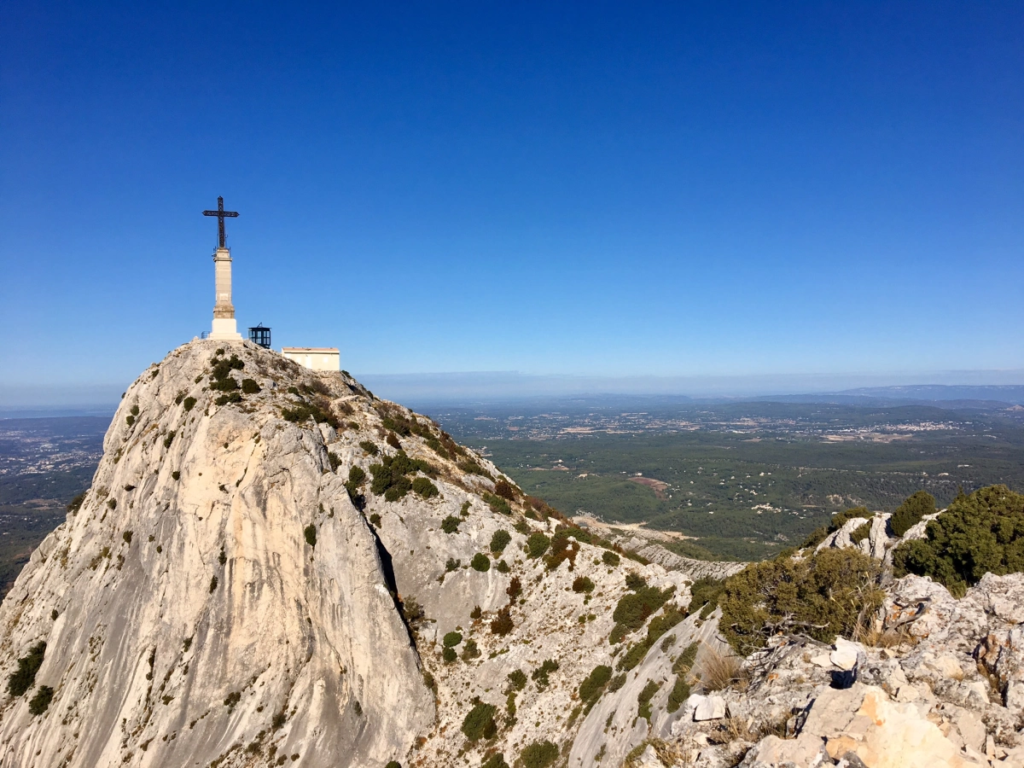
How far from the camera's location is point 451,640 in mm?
29547

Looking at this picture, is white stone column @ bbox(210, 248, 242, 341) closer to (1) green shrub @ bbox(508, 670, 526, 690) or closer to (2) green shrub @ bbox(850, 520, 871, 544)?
(1) green shrub @ bbox(508, 670, 526, 690)

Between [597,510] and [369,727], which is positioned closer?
[369,727]

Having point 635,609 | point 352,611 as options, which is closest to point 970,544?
point 635,609

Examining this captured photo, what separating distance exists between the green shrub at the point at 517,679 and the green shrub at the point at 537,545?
22.8 ft

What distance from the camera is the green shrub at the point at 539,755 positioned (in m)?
22.6

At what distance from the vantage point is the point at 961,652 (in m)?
12.6

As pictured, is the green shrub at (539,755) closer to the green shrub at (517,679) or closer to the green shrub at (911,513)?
the green shrub at (517,679)

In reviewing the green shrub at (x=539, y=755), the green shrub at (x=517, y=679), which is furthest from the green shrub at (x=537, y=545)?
the green shrub at (x=539, y=755)

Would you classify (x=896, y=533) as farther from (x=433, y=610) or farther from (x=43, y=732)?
(x=43, y=732)

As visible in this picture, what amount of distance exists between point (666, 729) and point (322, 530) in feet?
A: 66.4

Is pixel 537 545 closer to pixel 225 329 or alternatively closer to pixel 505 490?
pixel 505 490

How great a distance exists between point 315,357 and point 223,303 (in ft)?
29.1

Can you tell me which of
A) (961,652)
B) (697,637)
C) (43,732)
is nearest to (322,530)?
(697,637)

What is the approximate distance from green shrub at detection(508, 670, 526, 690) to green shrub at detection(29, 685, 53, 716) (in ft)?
98.1
